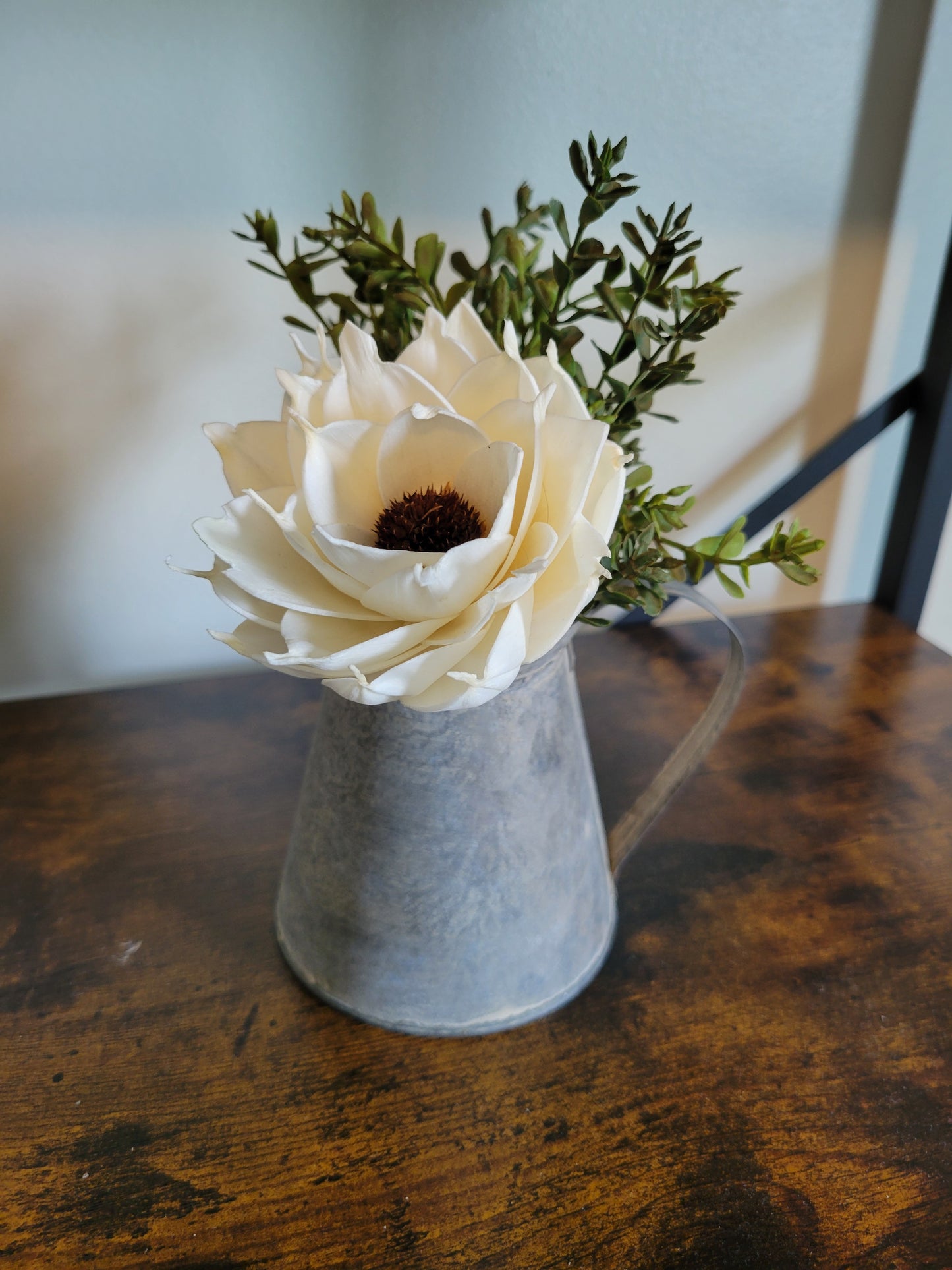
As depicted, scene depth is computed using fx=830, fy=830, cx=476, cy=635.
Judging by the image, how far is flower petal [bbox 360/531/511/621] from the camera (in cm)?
28

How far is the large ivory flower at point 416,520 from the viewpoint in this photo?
0.29 m

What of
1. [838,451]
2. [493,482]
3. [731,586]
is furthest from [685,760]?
[838,451]

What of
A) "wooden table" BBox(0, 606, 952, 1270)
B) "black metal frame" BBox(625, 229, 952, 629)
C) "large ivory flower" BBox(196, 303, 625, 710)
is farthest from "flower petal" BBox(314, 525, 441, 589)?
"black metal frame" BBox(625, 229, 952, 629)

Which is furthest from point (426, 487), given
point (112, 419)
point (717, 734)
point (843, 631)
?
point (843, 631)

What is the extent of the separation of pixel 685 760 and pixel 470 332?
242 mm

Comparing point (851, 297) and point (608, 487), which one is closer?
point (608, 487)

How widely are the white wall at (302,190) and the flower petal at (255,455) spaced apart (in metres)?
0.34

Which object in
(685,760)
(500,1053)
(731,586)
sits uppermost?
(731,586)

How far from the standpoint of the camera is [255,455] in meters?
0.35

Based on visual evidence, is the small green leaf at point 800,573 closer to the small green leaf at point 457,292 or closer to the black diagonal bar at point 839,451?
the small green leaf at point 457,292

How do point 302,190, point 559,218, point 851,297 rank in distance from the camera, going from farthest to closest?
point 851,297
point 302,190
point 559,218

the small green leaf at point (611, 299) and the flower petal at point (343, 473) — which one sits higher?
the small green leaf at point (611, 299)

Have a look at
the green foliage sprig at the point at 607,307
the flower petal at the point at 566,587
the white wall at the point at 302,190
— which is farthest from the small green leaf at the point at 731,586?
the white wall at the point at 302,190

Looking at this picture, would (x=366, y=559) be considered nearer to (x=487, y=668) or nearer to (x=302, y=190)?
(x=487, y=668)
